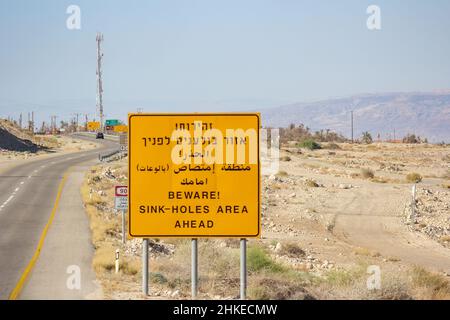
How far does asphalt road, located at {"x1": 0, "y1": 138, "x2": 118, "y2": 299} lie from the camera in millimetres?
24984

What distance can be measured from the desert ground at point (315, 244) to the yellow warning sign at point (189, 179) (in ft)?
7.01

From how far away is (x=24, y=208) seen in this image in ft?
139

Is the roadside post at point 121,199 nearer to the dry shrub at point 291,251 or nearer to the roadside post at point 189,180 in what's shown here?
the dry shrub at point 291,251

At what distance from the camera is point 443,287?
76.4 ft

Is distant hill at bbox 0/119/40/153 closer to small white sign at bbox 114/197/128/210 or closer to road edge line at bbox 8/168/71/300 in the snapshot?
road edge line at bbox 8/168/71/300

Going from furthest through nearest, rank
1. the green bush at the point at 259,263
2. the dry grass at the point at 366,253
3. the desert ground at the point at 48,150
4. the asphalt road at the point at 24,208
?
the desert ground at the point at 48,150 < the dry grass at the point at 366,253 < the green bush at the point at 259,263 < the asphalt road at the point at 24,208

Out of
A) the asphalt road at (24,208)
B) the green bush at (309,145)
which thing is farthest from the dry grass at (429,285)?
the green bush at (309,145)

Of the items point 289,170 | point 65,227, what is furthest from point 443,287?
point 289,170

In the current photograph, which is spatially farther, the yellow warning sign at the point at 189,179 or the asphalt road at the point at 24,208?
the asphalt road at the point at 24,208

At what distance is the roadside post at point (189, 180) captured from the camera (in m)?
16.9

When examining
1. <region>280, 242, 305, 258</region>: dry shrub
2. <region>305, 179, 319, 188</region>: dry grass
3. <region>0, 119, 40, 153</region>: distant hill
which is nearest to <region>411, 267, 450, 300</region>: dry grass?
<region>280, 242, 305, 258</region>: dry shrub

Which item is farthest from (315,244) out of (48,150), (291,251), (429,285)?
(48,150)

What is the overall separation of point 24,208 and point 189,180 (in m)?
27.0
